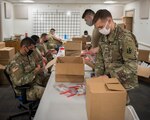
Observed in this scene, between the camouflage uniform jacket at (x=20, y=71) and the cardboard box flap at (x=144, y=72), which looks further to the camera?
Result: the cardboard box flap at (x=144, y=72)

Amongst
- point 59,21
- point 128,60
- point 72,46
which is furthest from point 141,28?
point 128,60

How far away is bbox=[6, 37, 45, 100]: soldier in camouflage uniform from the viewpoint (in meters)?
2.52

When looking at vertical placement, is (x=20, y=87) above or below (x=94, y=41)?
below

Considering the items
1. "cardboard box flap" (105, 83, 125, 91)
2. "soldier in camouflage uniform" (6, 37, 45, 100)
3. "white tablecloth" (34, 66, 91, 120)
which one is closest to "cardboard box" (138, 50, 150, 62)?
"soldier in camouflage uniform" (6, 37, 45, 100)

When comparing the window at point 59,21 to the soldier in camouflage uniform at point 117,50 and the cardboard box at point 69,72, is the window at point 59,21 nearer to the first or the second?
the cardboard box at point 69,72

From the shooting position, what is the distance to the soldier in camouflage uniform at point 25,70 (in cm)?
252

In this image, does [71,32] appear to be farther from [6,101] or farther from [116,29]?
[116,29]

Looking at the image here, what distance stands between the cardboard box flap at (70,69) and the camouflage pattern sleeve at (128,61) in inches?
22.8

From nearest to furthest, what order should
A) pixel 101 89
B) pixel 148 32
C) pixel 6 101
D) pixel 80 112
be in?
pixel 101 89 < pixel 80 112 < pixel 6 101 < pixel 148 32

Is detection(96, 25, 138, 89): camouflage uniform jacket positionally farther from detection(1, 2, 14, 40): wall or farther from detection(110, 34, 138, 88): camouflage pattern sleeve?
detection(1, 2, 14, 40): wall

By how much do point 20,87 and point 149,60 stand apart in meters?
3.77

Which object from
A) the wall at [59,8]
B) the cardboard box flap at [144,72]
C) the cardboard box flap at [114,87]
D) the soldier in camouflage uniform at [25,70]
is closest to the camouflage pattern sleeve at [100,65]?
the cardboard box flap at [114,87]

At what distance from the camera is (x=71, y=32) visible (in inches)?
358

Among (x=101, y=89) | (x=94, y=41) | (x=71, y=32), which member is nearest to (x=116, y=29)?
(x=101, y=89)
